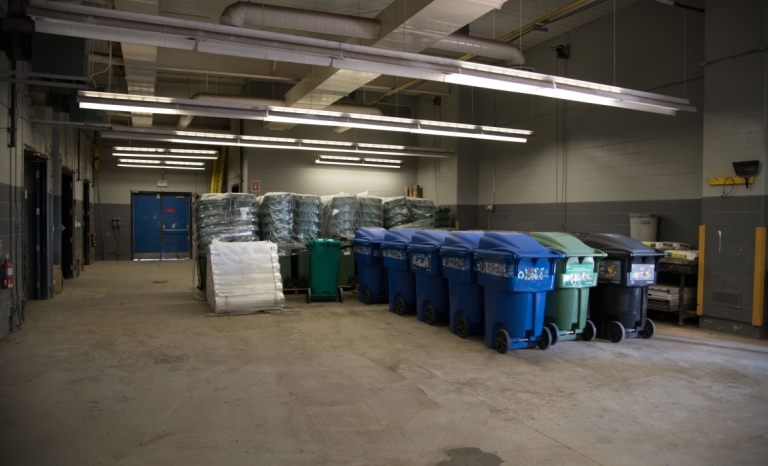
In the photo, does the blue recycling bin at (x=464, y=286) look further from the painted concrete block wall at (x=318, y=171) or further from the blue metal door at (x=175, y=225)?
the blue metal door at (x=175, y=225)

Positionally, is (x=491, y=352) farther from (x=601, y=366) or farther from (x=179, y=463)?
(x=179, y=463)

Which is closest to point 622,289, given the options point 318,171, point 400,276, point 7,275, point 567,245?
point 567,245

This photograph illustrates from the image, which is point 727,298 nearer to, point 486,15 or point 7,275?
point 486,15

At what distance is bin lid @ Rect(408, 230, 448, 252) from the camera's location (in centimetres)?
708

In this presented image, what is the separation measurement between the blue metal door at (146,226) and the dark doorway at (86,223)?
211 centimetres

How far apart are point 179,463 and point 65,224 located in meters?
10.7

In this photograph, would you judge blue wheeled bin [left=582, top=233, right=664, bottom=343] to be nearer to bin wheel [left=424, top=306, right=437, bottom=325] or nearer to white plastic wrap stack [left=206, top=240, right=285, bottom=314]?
bin wheel [left=424, top=306, right=437, bottom=325]

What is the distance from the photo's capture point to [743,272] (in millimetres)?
6879

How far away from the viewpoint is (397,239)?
26.8 ft

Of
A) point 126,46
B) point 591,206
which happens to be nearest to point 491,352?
point 591,206

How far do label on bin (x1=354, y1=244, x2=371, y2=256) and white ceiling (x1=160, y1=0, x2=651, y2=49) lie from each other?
3.98 m

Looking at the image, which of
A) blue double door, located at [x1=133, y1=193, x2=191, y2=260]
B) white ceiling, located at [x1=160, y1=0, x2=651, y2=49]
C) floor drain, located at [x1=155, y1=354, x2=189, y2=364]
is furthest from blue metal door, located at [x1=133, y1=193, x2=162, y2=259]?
floor drain, located at [x1=155, y1=354, x2=189, y2=364]

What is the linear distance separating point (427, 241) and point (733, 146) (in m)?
4.14

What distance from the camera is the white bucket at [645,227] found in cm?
871
